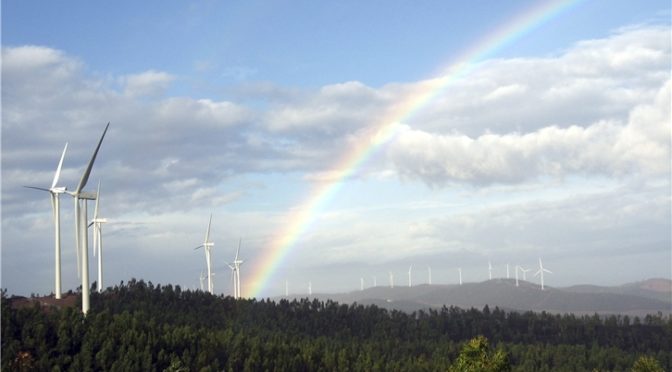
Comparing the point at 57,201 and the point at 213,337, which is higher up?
the point at 57,201

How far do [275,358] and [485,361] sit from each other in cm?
10753

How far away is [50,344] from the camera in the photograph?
6181 inches

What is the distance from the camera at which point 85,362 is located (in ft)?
505

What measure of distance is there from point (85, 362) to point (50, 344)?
25.9 ft

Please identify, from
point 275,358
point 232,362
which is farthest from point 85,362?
point 275,358

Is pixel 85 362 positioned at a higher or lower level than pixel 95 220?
lower

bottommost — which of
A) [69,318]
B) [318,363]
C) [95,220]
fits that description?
[318,363]

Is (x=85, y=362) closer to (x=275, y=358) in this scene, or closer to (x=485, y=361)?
(x=275, y=358)

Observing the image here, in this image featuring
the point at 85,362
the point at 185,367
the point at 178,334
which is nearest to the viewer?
the point at 85,362

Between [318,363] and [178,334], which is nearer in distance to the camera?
[178,334]

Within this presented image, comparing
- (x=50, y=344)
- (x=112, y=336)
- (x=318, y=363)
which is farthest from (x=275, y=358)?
(x=50, y=344)

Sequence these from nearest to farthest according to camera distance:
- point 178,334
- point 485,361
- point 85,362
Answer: point 485,361
point 85,362
point 178,334

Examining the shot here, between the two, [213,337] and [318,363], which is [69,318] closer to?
[213,337]

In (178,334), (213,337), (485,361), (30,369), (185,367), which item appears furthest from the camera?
(213,337)
